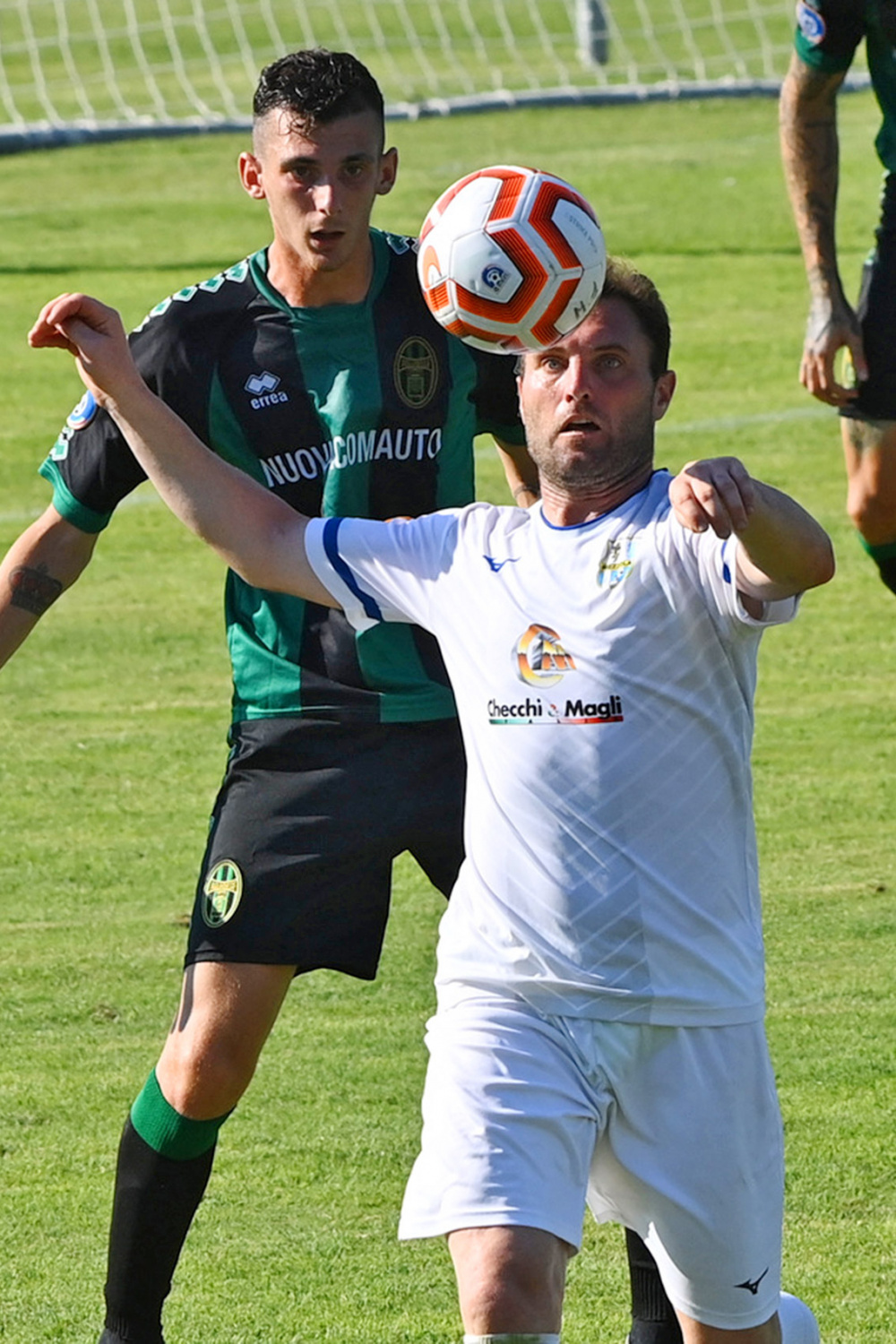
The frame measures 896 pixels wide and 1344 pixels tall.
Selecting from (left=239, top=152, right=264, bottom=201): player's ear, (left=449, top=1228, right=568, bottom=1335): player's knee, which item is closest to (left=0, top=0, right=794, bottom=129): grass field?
(left=239, top=152, right=264, bottom=201): player's ear

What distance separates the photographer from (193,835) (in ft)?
26.9

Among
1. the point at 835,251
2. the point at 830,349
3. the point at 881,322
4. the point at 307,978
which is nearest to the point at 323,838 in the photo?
the point at 307,978

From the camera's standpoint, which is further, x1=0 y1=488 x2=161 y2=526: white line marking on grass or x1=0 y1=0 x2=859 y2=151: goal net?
x1=0 y1=0 x2=859 y2=151: goal net

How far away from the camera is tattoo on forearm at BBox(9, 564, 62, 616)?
5.10 meters

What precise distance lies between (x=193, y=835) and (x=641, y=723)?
14.5 feet

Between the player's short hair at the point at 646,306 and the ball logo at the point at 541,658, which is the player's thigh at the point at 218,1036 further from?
the player's short hair at the point at 646,306

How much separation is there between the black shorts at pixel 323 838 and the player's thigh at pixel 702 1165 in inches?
42.2

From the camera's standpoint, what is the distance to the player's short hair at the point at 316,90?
16.4ft

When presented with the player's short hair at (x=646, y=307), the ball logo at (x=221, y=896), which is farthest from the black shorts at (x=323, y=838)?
the player's short hair at (x=646, y=307)

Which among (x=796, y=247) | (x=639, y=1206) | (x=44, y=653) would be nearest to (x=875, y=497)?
(x=44, y=653)

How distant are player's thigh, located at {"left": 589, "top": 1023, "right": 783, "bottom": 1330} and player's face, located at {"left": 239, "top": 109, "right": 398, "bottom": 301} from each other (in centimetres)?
187

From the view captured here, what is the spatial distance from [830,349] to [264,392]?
127 inches

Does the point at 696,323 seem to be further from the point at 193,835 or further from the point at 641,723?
the point at 641,723

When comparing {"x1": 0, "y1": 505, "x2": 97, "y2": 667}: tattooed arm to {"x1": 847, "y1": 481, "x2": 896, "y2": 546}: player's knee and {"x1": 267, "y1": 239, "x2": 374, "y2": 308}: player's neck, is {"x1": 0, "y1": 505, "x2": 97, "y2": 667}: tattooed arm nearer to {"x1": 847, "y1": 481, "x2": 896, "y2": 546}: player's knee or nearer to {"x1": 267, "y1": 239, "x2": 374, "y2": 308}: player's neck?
{"x1": 267, "y1": 239, "x2": 374, "y2": 308}: player's neck
